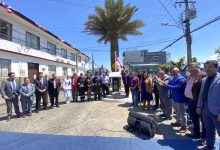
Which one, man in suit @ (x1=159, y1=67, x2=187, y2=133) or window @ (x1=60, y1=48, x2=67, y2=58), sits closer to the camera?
man in suit @ (x1=159, y1=67, x2=187, y2=133)

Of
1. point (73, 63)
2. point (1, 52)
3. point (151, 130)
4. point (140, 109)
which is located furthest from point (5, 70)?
point (73, 63)

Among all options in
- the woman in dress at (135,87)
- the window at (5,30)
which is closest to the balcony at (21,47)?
the window at (5,30)

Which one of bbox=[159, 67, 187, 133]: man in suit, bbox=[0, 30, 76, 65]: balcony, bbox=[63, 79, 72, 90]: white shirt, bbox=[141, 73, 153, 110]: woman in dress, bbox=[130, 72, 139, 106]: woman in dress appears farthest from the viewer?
bbox=[0, 30, 76, 65]: balcony

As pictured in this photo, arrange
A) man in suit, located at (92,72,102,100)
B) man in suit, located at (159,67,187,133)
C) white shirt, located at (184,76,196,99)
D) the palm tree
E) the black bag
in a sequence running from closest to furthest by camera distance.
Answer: white shirt, located at (184,76,196,99) → the black bag → man in suit, located at (159,67,187,133) → man in suit, located at (92,72,102,100) → the palm tree

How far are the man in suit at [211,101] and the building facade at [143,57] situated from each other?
74089 mm

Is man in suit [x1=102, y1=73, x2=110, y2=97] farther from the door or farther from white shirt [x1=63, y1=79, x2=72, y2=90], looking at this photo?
the door

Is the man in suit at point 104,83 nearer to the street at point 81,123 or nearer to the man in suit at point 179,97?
the street at point 81,123

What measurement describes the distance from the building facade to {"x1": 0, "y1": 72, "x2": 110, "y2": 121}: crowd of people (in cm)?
6563

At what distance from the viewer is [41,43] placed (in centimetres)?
2486

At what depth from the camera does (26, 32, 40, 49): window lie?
21562mm

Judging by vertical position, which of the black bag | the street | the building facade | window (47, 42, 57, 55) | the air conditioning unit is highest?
the building facade

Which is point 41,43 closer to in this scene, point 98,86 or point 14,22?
point 14,22

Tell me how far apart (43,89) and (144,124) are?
5.77 metres

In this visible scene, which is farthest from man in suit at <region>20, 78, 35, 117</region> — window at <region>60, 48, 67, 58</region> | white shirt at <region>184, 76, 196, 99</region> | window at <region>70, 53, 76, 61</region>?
window at <region>70, 53, 76, 61</region>
